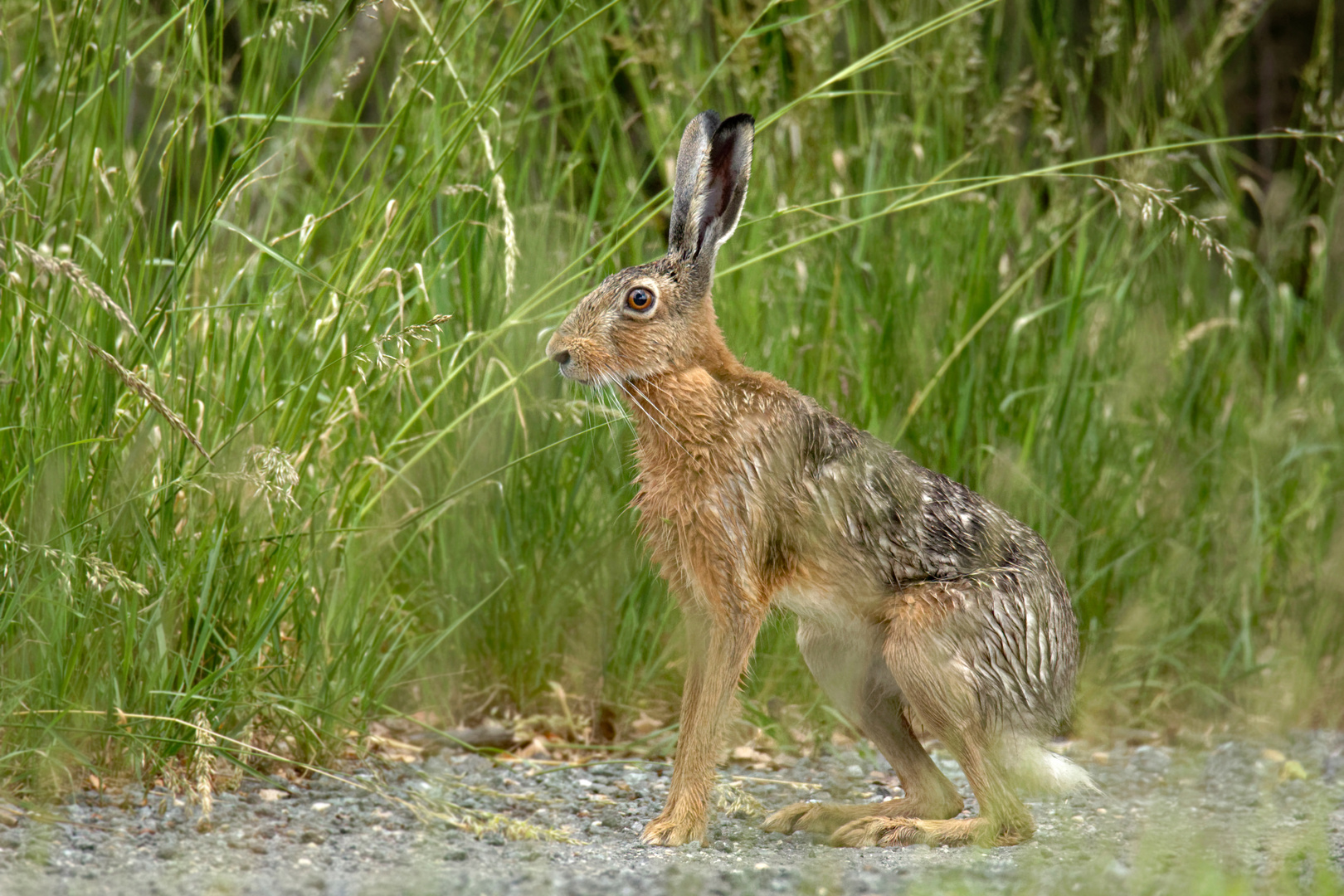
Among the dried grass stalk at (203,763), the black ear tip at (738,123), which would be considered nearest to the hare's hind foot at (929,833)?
the dried grass stalk at (203,763)

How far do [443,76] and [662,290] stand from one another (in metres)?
1.58

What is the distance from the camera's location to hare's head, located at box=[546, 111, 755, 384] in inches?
166

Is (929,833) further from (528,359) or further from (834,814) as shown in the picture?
(528,359)

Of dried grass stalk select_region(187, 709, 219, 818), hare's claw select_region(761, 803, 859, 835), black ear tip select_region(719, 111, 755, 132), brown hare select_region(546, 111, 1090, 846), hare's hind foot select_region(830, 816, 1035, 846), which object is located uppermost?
black ear tip select_region(719, 111, 755, 132)

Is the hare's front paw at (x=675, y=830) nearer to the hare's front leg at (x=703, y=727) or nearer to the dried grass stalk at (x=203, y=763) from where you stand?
the hare's front leg at (x=703, y=727)

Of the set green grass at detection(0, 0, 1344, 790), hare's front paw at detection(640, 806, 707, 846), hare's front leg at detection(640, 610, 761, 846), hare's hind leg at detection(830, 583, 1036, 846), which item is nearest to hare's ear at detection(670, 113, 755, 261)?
green grass at detection(0, 0, 1344, 790)

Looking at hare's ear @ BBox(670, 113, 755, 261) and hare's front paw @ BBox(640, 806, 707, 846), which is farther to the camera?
hare's ear @ BBox(670, 113, 755, 261)

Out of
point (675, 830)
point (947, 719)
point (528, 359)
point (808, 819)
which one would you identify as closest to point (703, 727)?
point (675, 830)

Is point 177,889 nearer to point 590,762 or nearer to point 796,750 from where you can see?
point 590,762

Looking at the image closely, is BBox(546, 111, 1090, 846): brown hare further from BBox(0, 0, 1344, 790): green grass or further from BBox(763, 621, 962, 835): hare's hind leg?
BBox(0, 0, 1344, 790): green grass

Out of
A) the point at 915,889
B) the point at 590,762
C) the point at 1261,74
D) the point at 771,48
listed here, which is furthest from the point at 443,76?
the point at 1261,74

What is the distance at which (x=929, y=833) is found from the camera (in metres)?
4.04

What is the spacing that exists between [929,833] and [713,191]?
1890 millimetres

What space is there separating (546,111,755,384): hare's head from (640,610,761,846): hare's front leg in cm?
76
